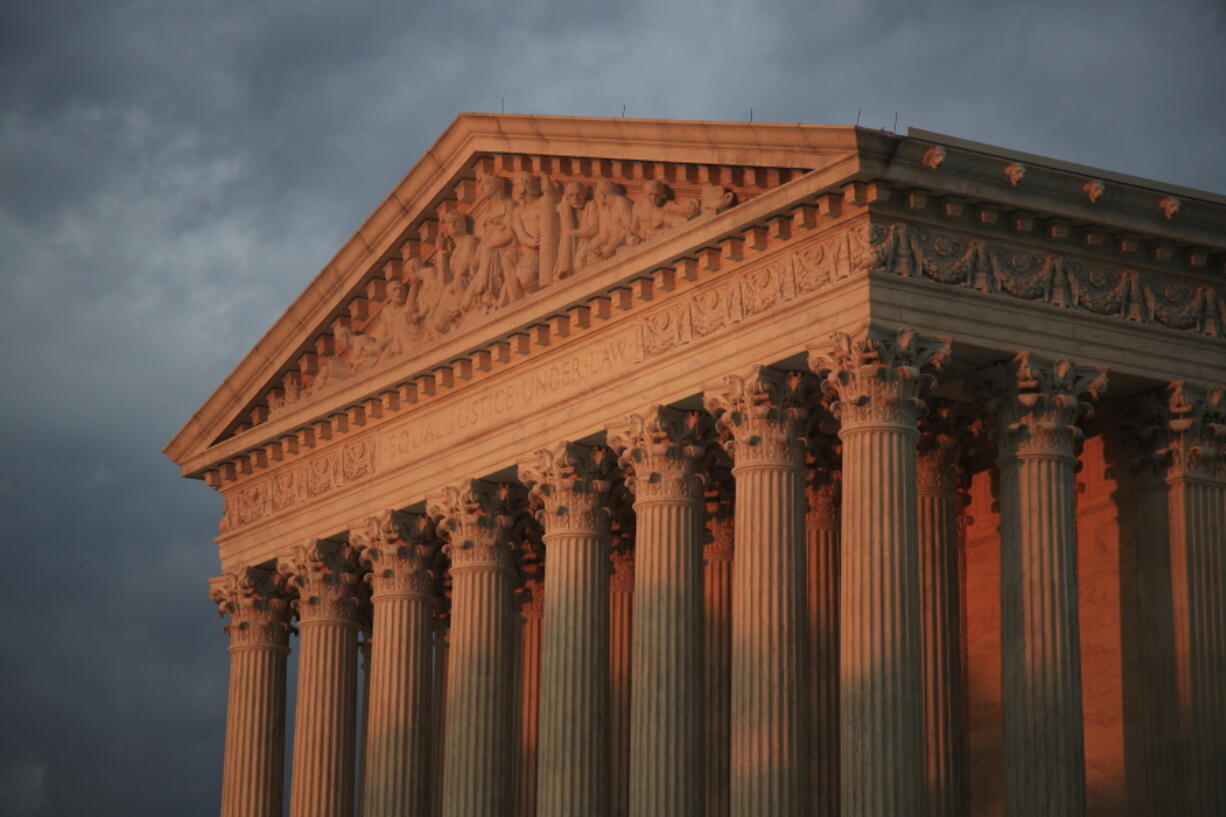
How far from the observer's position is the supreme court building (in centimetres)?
4731

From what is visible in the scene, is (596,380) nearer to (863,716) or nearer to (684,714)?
(684,714)

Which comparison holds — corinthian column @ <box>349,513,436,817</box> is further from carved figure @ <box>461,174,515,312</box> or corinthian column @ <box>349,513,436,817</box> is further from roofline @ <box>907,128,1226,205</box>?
roofline @ <box>907,128,1226,205</box>

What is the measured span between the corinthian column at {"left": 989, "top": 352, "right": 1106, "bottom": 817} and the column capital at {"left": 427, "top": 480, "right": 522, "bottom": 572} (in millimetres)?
13227

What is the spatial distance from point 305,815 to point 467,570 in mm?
8379

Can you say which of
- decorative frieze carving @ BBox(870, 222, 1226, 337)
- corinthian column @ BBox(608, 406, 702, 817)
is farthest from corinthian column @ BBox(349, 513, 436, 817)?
decorative frieze carving @ BBox(870, 222, 1226, 337)

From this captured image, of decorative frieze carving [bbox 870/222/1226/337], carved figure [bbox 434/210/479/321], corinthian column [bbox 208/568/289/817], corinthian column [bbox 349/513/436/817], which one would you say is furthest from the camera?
corinthian column [bbox 208/568/289/817]

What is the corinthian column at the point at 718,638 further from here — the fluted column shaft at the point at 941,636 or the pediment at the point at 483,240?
the pediment at the point at 483,240

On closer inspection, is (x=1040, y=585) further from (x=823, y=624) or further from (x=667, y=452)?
(x=667, y=452)

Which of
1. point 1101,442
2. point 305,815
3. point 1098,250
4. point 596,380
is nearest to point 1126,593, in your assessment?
point 1101,442

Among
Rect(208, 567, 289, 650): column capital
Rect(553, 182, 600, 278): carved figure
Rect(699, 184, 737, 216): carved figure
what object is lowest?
Rect(208, 567, 289, 650): column capital

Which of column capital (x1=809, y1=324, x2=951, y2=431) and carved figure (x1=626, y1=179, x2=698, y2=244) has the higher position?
carved figure (x1=626, y1=179, x2=698, y2=244)

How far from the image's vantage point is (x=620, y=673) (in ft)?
199

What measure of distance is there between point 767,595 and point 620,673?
1238 centimetres

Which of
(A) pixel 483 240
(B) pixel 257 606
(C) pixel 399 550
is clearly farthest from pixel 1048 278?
(B) pixel 257 606
